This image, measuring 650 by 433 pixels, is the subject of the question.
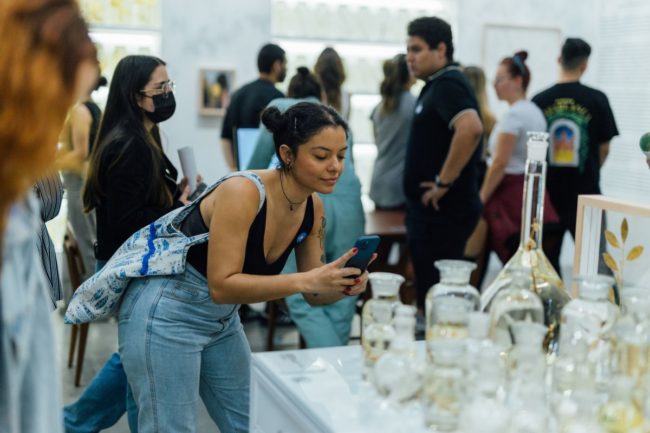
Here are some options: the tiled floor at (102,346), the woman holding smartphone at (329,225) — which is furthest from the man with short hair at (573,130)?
the tiled floor at (102,346)

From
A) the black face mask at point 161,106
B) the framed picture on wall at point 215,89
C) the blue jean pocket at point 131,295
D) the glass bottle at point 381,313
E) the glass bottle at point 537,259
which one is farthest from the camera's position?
the framed picture on wall at point 215,89

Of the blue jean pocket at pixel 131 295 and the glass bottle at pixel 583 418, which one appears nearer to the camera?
the glass bottle at pixel 583 418

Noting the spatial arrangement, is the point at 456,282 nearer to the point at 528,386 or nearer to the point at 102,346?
the point at 528,386

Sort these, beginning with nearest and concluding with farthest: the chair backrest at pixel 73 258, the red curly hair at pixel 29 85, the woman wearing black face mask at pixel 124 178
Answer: the red curly hair at pixel 29 85, the woman wearing black face mask at pixel 124 178, the chair backrest at pixel 73 258

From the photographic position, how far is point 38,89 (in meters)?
1.14

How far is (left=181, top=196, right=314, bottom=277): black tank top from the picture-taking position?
2.28m

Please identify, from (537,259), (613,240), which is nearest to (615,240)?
(613,240)

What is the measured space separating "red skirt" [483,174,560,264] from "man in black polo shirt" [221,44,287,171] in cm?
139

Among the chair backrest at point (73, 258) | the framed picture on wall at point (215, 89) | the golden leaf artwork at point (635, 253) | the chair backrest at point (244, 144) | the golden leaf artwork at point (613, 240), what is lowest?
the chair backrest at point (73, 258)

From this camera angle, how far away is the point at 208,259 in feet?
7.26

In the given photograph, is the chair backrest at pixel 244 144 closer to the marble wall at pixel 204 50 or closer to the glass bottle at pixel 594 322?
the marble wall at pixel 204 50

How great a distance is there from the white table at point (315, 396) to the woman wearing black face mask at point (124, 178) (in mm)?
1089

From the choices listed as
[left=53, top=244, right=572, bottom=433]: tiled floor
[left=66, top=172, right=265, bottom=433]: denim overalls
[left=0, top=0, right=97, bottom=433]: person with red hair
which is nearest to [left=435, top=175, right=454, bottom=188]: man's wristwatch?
[left=53, top=244, right=572, bottom=433]: tiled floor

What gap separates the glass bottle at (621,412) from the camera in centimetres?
141
